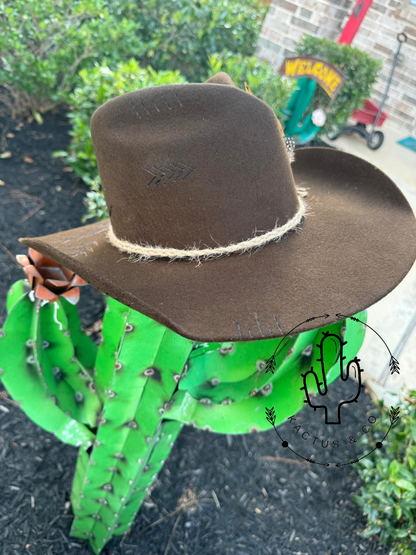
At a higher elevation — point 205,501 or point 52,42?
point 52,42

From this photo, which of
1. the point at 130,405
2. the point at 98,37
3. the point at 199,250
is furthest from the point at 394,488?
the point at 98,37

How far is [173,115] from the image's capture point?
2.95 ft

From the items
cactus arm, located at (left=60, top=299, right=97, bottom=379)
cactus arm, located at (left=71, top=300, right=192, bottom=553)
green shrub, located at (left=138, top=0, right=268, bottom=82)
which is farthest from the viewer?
green shrub, located at (left=138, top=0, right=268, bottom=82)

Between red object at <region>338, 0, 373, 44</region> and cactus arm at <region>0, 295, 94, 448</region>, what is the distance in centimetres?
459

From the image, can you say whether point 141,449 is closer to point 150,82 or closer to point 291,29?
point 150,82

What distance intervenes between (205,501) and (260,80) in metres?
2.80

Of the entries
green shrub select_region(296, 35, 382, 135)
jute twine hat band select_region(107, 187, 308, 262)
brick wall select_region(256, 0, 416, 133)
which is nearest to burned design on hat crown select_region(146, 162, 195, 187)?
jute twine hat band select_region(107, 187, 308, 262)

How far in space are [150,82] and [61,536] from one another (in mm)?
2397

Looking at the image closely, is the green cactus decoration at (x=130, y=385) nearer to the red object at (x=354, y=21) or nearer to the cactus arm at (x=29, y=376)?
the cactus arm at (x=29, y=376)

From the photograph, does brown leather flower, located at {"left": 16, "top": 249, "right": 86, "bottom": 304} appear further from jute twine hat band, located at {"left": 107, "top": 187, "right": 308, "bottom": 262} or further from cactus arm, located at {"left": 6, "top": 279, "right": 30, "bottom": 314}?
jute twine hat band, located at {"left": 107, "top": 187, "right": 308, "bottom": 262}

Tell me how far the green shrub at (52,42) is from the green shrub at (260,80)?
84cm

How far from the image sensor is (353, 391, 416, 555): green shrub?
1.68 meters

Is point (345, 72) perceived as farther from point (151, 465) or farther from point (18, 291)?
point (151, 465)

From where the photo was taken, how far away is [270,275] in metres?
0.89
